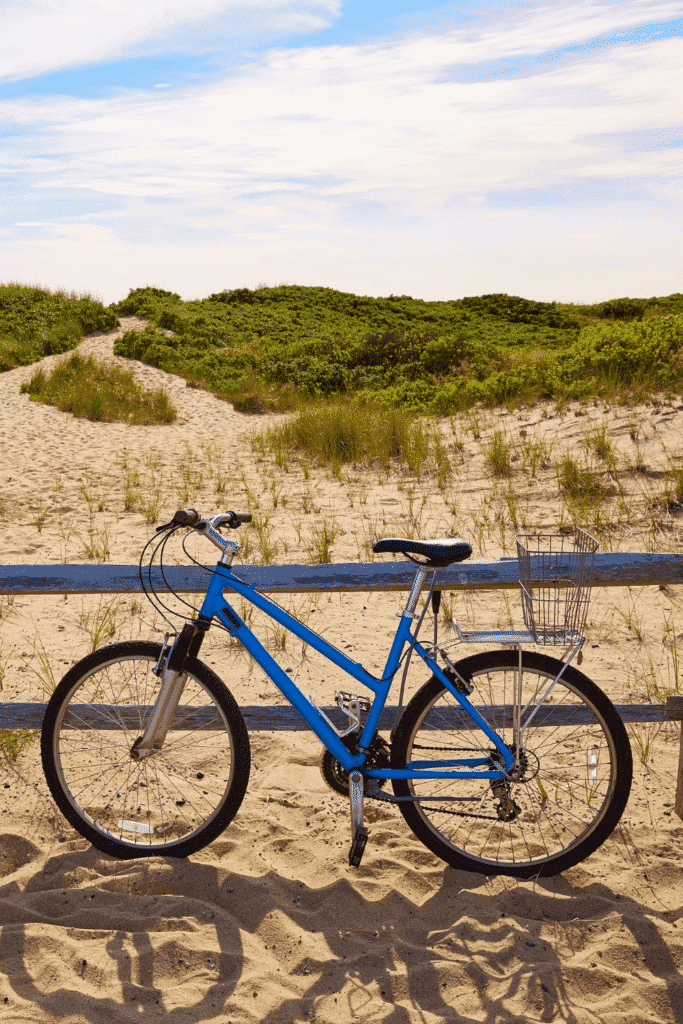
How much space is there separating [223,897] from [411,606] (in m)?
1.37

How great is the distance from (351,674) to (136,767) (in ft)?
4.75

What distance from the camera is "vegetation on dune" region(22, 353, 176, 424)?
16.1 metres

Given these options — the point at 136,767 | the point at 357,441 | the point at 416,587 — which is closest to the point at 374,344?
the point at 357,441

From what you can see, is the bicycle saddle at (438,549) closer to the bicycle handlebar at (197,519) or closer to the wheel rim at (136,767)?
the bicycle handlebar at (197,519)

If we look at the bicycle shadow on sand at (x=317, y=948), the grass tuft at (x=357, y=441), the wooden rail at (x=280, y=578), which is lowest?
the bicycle shadow on sand at (x=317, y=948)

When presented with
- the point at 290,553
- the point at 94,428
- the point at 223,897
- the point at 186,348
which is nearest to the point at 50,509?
the point at 290,553

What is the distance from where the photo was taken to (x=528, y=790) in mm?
3816

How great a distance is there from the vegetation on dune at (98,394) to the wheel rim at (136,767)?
486 inches

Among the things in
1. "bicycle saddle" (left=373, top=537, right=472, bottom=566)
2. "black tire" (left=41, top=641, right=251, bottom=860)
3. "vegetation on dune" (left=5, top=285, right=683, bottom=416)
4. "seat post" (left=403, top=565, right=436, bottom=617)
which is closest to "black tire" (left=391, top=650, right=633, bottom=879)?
"seat post" (left=403, top=565, right=436, bottom=617)

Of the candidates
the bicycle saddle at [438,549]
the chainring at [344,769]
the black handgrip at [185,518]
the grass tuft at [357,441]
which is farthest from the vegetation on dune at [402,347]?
the black handgrip at [185,518]

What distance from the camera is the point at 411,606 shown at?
123 inches

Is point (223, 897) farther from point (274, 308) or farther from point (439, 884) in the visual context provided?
point (274, 308)

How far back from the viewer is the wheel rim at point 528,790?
3223 millimetres

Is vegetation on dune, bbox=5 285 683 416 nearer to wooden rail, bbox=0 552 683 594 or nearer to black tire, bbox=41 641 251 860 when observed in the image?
wooden rail, bbox=0 552 683 594
